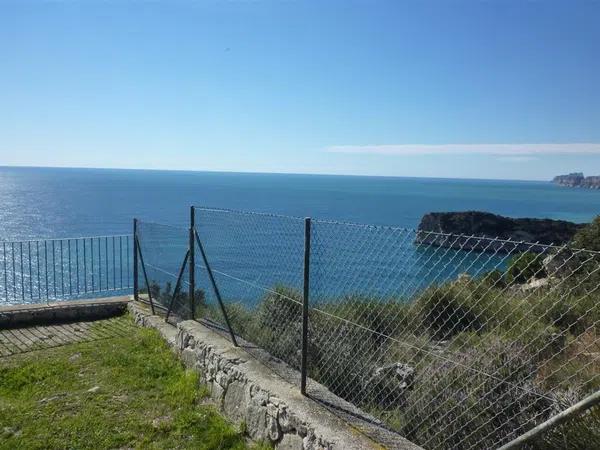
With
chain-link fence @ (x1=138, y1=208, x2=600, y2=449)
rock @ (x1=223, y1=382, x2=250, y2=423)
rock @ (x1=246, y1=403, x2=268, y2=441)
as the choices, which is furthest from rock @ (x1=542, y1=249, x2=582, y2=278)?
rock @ (x1=223, y1=382, x2=250, y2=423)

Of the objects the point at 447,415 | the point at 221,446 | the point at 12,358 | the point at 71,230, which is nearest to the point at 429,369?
the point at 447,415

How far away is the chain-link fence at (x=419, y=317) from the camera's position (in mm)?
3533

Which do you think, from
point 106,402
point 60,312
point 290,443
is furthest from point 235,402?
point 60,312

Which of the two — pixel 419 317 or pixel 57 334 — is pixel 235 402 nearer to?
pixel 419 317

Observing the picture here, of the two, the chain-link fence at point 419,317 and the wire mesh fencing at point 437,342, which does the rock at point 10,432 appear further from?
the wire mesh fencing at point 437,342

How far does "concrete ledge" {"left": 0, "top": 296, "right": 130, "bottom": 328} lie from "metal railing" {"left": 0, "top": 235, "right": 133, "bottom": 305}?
32cm

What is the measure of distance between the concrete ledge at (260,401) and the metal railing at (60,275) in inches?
169

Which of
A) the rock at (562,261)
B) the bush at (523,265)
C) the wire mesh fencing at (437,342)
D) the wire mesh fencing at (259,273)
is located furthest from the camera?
the wire mesh fencing at (259,273)

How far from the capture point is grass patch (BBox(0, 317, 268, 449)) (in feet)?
15.6

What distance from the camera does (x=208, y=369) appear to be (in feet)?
18.9

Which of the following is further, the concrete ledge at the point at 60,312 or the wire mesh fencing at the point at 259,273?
the concrete ledge at the point at 60,312

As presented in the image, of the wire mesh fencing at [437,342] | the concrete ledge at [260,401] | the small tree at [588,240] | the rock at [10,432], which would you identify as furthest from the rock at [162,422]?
the small tree at [588,240]

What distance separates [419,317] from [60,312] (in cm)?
707

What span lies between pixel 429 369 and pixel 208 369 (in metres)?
2.71
